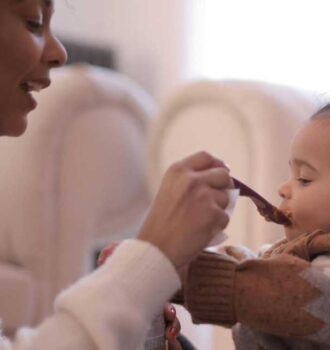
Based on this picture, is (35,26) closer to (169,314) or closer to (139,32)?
(169,314)

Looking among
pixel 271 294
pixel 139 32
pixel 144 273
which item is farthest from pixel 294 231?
pixel 139 32

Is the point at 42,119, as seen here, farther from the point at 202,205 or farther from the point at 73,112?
the point at 202,205

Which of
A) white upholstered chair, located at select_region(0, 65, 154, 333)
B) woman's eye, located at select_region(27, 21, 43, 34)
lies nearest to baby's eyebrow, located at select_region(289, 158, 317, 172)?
woman's eye, located at select_region(27, 21, 43, 34)

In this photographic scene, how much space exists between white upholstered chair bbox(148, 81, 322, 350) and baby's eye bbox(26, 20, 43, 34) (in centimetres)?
64

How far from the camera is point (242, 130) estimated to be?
1.71 metres

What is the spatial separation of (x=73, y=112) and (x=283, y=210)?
111 cm

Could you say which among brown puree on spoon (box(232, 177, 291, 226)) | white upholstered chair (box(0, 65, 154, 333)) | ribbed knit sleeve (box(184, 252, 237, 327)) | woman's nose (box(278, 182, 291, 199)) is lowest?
white upholstered chair (box(0, 65, 154, 333))

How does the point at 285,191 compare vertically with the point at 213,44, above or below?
above

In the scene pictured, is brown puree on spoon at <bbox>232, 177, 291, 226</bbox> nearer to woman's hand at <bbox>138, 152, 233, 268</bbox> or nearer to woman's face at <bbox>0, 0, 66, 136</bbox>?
woman's hand at <bbox>138, 152, 233, 268</bbox>

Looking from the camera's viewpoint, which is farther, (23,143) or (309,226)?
(23,143)

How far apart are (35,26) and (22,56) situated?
42 mm

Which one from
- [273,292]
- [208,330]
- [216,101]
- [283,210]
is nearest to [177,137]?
[216,101]

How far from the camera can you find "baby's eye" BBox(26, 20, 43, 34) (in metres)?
0.89

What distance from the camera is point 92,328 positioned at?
68 cm
